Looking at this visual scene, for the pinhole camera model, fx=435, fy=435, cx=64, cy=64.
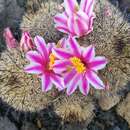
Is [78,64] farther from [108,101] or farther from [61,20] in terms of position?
[108,101]

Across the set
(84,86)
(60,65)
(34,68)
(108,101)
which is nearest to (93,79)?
(84,86)

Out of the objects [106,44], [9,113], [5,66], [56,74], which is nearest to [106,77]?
[106,44]

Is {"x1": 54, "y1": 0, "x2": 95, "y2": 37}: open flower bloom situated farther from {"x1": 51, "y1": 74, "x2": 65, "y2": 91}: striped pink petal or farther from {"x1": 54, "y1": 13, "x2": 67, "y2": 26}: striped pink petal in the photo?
{"x1": 51, "y1": 74, "x2": 65, "y2": 91}: striped pink petal

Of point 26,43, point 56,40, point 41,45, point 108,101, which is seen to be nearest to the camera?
point 41,45

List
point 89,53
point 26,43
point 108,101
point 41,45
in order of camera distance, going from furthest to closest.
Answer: point 108,101 → point 26,43 → point 41,45 → point 89,53

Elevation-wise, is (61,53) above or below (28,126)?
above

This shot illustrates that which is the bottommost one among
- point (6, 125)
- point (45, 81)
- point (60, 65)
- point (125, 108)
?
point (6, 125)

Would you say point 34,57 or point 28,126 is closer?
point 34,57
